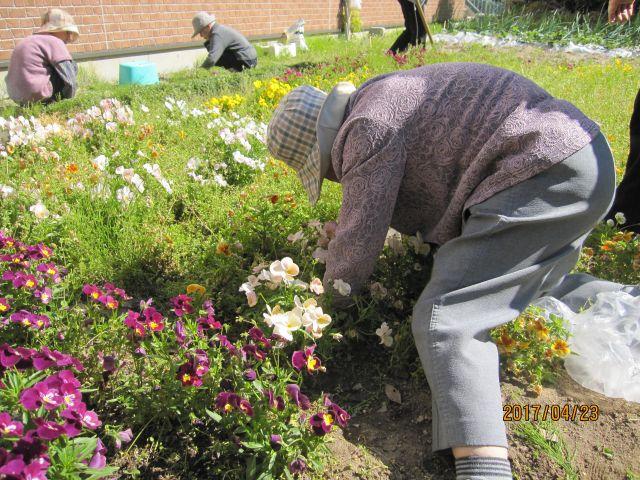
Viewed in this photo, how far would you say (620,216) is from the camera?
2881 millimetres

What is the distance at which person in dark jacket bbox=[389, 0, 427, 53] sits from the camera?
8.54 m

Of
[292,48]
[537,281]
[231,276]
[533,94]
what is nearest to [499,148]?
[533,94]

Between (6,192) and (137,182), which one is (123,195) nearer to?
(137,182)

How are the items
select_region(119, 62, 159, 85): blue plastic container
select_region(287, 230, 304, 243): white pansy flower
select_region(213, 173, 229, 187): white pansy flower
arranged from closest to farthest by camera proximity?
select_region(287, 230, 304, 243): white pansy flower → select_region(213, 173, 229, 187): white pansy flower → select_region(119, 62, 159, 85): blue plastic container

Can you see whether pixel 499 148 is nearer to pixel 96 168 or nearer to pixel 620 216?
pixel 620 216

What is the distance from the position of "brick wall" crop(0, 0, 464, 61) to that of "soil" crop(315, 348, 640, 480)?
7308mm

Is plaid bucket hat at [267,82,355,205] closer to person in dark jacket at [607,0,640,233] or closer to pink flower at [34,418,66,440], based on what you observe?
pink flower at [34,418,66,440]

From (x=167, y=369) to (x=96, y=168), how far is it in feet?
5.72

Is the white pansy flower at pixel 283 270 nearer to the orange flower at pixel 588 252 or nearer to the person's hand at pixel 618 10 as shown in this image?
the orange flower at pixel 588 252

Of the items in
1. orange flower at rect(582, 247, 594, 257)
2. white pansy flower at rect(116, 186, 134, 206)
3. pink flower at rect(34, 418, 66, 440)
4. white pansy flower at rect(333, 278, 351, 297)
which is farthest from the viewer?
white pansy flower at rect(116, 186, 134, 206)

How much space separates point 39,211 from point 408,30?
7277mm

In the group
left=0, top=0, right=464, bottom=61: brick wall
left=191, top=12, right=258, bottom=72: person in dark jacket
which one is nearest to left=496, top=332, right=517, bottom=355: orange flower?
left=191, top=12, right=258, bottom=72: person in dark jacket

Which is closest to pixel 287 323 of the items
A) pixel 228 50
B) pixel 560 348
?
Result: pixel 560 348

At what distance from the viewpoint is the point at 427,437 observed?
1929 mm
